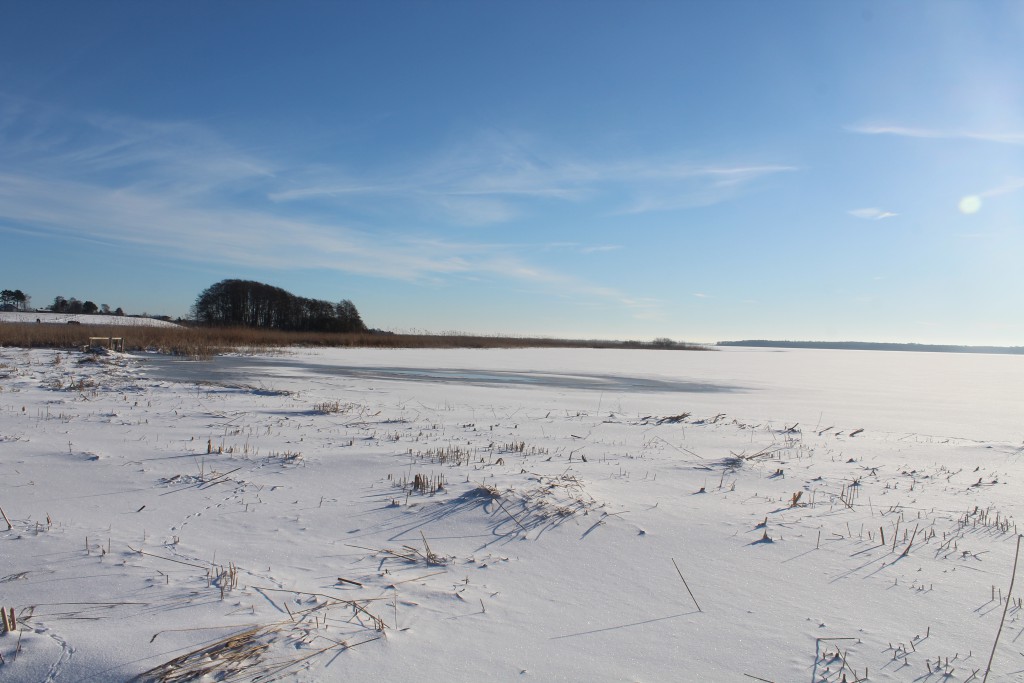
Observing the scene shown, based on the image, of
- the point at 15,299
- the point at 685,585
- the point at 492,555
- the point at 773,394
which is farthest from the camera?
the point at 15,299

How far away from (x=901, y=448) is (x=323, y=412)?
25.8 ft

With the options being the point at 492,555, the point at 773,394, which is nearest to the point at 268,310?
the point at 773,394

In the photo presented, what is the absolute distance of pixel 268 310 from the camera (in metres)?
72.0

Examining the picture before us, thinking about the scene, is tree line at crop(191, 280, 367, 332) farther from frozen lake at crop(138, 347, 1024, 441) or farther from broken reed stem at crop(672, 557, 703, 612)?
broken reed stem at crop(672, 557, 703, 612)

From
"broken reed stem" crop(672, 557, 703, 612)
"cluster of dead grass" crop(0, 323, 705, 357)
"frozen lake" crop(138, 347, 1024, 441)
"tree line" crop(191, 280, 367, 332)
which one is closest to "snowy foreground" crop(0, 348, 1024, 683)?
"broken reed stem" crop(672, 557, 703, 612)

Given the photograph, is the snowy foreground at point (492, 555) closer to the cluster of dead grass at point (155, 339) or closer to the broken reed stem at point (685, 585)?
the broken reed stem at point (685, 585)

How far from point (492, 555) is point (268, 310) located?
7546 cm

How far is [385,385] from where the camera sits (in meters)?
13.8

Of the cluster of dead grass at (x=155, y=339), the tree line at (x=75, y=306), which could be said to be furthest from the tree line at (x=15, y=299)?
the cluster of dead grass at (x=155, y=339)

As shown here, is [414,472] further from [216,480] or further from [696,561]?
[696,561]

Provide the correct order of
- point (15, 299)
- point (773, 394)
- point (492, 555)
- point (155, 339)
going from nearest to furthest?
1. point (492, 555)
2. point (773, 394)
3. point (155, 339)
4. point (15, 299)

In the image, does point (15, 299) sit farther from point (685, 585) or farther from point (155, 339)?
point (685, 585)

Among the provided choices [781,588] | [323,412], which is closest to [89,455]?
[323,412]

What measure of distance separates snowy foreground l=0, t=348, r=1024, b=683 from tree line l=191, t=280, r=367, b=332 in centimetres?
6619
